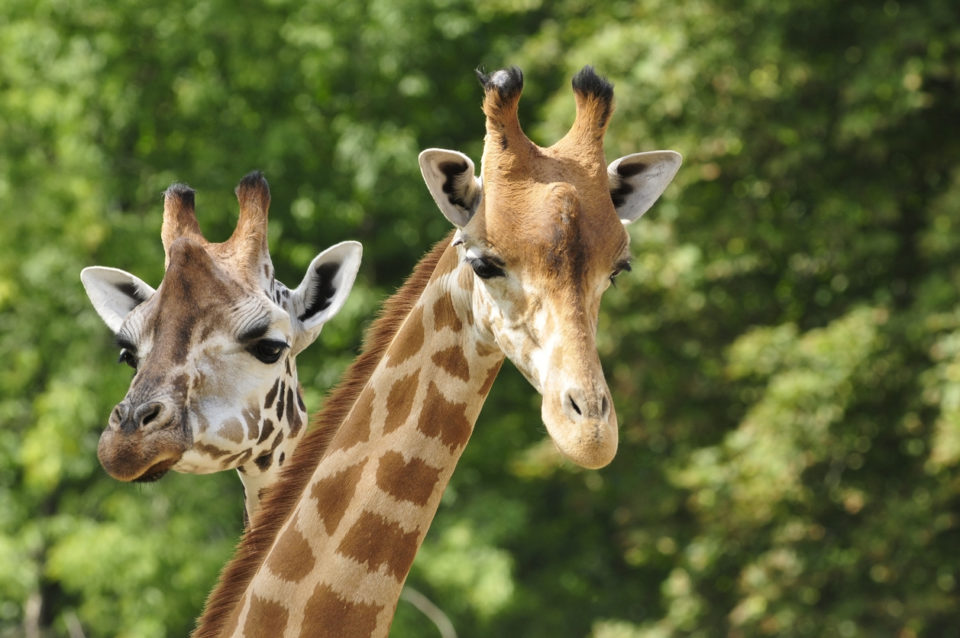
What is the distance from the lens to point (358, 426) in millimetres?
3973

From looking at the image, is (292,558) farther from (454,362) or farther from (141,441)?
(454,362)

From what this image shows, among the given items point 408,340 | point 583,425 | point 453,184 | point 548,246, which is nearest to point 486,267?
point 548,246

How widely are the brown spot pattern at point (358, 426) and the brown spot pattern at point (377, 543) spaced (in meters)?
0.23

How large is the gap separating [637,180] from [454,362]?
0.80 m

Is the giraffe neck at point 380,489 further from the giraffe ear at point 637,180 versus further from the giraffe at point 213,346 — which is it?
the giraffe ear at point 637,180

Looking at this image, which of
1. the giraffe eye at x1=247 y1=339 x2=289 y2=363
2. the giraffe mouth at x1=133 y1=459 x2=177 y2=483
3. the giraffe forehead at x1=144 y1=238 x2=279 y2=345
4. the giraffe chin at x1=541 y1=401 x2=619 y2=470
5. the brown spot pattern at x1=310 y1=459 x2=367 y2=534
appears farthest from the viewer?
the giraffe eye at x1=247 y1=339 x2=289 y2=363

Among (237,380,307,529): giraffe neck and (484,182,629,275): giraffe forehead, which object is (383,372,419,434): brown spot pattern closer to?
(484,182,629,275): giraffe forehead

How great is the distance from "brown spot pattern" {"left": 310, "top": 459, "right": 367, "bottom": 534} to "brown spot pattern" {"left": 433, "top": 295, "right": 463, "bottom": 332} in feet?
1.47

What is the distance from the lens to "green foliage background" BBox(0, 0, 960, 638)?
13.1 metres

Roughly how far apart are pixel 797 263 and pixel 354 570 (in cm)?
1150

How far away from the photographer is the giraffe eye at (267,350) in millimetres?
4523

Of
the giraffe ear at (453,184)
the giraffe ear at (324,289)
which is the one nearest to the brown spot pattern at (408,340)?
the giraffe ear at (453,184)

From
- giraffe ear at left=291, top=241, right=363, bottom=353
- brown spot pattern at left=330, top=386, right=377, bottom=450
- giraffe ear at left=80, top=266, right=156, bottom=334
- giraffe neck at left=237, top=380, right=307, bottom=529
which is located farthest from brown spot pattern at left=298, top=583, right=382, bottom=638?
giraffe ear at left=80, top=266, right=156, bottom=334

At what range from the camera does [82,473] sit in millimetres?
14172
